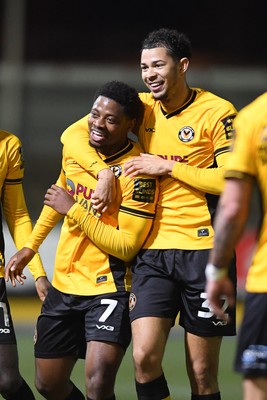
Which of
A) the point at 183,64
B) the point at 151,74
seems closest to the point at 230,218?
the point at 151,74

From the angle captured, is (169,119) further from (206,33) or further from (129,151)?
(206,33)

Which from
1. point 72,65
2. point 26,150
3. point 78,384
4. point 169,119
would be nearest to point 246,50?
point 72,65

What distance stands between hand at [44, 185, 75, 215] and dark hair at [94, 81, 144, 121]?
2.03ft

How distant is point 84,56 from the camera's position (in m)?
19.4

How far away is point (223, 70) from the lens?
60.4 feet

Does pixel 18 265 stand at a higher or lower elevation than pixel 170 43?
lower

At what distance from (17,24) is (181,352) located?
10.1 metres

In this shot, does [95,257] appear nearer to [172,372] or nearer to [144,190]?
[144,190]

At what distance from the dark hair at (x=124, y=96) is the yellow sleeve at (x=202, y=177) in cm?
45

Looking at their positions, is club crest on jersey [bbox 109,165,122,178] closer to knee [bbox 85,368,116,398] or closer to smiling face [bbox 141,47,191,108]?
smiling face [bbox 141,47,191,108]

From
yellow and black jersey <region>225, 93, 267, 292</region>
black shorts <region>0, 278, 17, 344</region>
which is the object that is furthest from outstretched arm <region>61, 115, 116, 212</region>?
yellow and black jersey <region>225, 93, 267, 292</region>

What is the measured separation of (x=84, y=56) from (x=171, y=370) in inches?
427

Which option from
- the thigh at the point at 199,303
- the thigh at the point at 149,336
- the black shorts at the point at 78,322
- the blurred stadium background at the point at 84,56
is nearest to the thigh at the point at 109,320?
the black shorts at the point at 78,322

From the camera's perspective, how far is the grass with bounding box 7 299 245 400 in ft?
27.6
